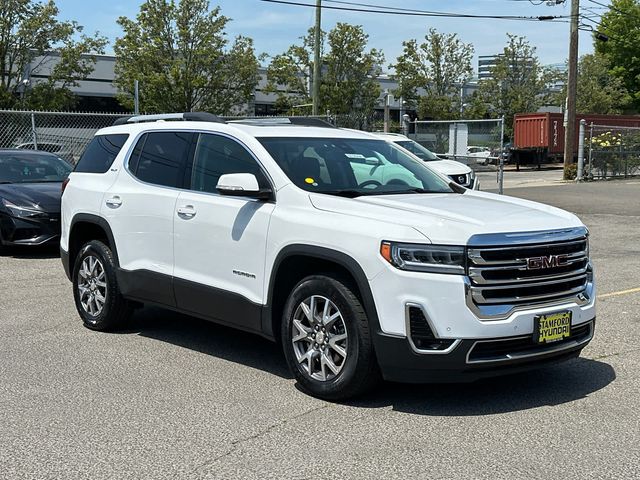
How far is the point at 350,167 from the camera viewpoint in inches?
238

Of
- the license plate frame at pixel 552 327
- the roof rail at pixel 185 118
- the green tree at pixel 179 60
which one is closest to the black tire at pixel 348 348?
the license plate frame at pixel 552 327

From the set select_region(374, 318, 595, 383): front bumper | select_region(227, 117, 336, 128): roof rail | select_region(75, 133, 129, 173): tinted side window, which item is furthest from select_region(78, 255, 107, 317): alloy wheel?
select_region(374, 318, 595, 383): front bumper

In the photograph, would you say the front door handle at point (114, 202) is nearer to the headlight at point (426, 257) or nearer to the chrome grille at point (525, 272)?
the headlight at point (426, 257)

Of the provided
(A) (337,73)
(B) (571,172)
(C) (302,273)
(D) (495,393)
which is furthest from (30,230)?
(A) (337,73)

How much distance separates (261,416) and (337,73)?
39.9m

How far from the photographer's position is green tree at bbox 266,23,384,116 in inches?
1687

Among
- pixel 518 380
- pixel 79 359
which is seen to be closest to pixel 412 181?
pixel 518 380

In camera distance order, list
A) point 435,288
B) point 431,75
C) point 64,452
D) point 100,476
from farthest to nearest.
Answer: point 431,75 → point 435,288 → point 64,452 → point 100,476

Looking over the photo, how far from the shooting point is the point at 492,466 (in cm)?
411

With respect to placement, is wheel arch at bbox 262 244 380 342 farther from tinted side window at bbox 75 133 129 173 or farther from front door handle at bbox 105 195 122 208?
tinted side window at bbox 75 133 129 173

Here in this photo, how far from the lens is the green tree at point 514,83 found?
56719mm

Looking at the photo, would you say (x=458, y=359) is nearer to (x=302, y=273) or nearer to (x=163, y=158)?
(x=302, y=273)

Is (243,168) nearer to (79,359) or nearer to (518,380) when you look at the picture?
(79,359)

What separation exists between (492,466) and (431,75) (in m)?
50.9
